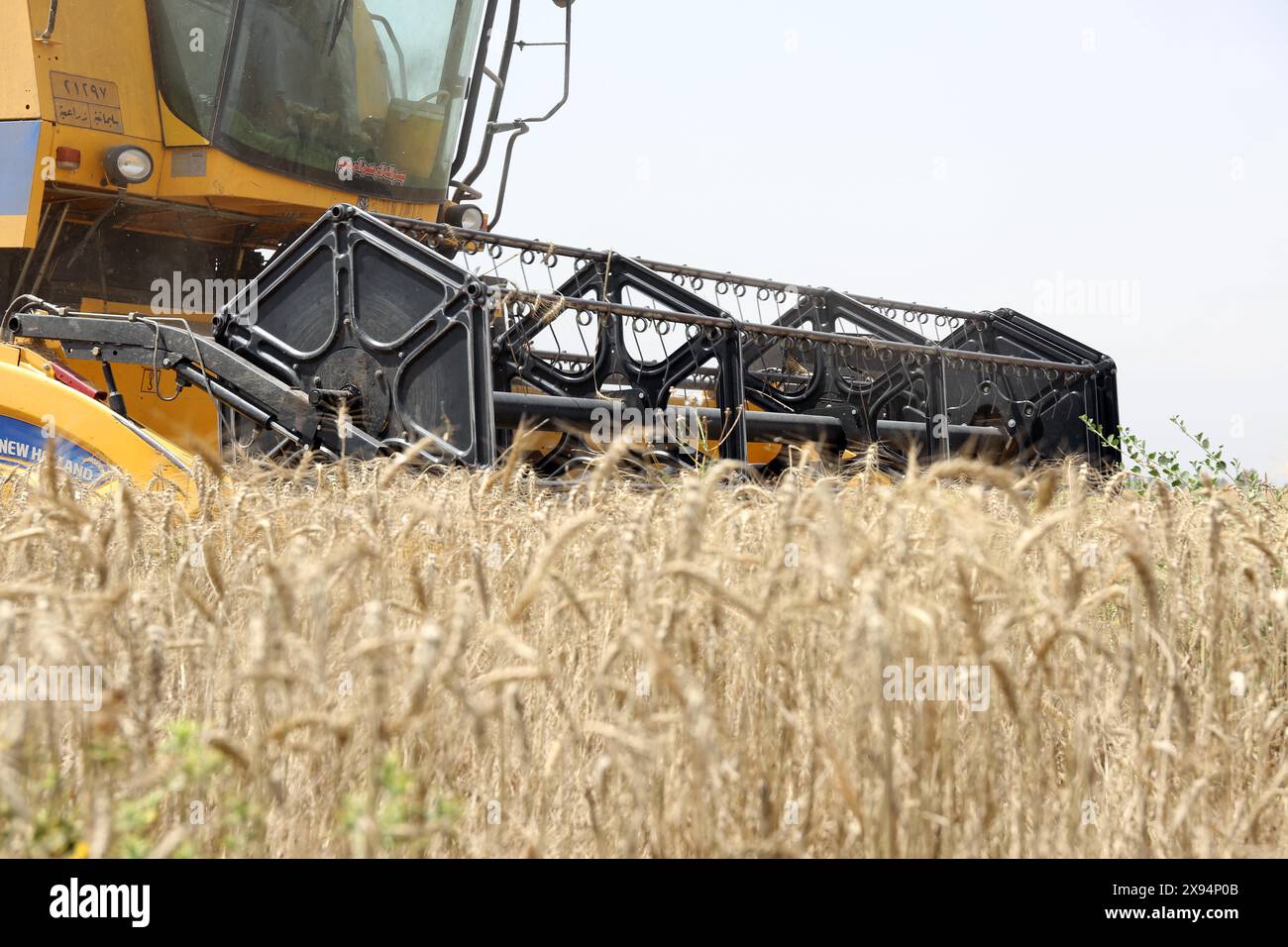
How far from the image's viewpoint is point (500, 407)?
201 inches

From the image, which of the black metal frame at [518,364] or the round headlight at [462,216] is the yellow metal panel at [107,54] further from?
the round headlight at [462,216]

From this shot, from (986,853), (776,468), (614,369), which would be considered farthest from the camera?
(776,468)

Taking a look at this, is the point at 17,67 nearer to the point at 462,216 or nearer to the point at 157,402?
the point at 157,402

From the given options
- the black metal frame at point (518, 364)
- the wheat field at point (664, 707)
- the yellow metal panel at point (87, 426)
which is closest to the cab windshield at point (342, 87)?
the black metal frame at point (518, 364)

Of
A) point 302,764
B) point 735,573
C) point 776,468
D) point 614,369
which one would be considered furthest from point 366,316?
point 302,764

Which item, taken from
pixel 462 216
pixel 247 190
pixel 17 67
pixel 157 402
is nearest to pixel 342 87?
pixel 247 190

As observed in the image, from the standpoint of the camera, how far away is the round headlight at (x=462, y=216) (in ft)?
24.5

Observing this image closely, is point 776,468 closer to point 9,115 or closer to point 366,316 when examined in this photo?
point 366,316

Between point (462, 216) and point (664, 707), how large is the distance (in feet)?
19.7

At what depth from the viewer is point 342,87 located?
6.77 metres

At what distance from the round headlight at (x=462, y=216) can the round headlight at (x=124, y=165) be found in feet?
5.96

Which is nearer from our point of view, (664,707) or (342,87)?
(664,707)

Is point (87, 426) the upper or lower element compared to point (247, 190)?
lower
